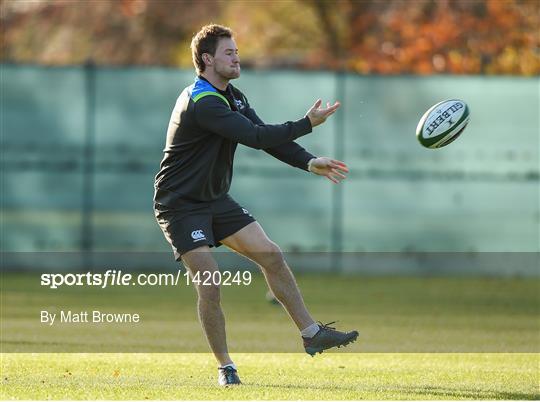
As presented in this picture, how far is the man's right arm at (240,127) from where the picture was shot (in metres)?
8.41

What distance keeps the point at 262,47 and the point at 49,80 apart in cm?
1566

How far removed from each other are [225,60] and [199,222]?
3.54 feet

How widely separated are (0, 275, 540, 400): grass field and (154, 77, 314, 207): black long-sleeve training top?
129cm

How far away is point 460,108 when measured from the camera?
10.5 meters

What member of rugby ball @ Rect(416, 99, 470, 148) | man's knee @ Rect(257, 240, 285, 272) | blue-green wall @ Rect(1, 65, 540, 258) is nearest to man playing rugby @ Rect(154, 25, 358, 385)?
man's knee @ Rect(257, 240, 285, 272)

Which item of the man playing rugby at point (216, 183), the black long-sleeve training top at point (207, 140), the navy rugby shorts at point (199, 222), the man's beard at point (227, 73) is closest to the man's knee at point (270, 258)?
the man playing rugby at point (216, 183)

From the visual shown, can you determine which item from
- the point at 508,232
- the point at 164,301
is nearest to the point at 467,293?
the point at 508,232

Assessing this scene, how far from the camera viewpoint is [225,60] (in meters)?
8.63

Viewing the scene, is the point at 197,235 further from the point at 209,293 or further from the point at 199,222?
the point at 209,293

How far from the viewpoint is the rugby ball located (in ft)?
33.7

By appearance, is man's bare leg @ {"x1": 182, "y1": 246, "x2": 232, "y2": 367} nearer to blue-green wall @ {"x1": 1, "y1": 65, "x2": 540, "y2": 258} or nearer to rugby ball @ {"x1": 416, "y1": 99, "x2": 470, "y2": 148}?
rugby ball @ {"x1": 416, "y1": 99, "x2": 470, "y2": 148}

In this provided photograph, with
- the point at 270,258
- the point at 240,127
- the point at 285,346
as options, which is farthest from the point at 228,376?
the point at 285,346

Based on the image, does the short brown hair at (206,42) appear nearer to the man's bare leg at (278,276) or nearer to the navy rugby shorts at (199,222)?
the navy rugby shorts at (199,222)

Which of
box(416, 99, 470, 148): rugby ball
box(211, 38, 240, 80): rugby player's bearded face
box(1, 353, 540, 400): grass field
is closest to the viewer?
box(1, 353, 540, 400): grass field
